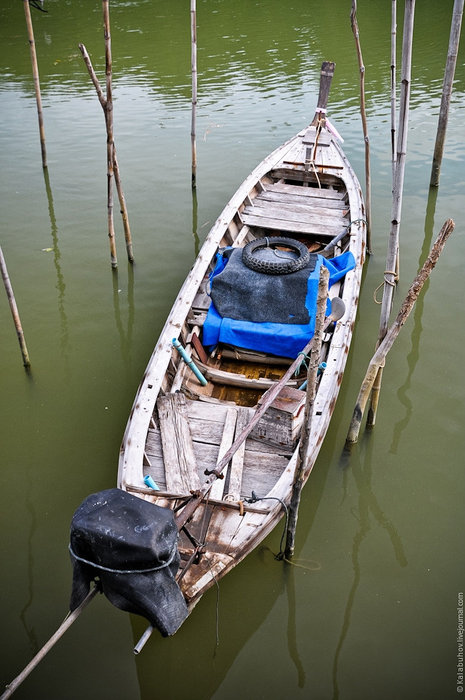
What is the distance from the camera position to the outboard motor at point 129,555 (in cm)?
261

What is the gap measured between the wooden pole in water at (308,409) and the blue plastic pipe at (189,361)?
61.7 inches

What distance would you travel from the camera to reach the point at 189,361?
4.79m

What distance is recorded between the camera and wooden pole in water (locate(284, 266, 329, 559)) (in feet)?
9.74

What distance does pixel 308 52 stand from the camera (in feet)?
48.6

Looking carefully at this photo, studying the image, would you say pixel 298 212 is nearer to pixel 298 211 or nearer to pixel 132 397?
pixel 298 211

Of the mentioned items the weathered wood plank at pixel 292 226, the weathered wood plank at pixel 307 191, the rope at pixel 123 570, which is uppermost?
the weathered wood plank at pixel 307 191

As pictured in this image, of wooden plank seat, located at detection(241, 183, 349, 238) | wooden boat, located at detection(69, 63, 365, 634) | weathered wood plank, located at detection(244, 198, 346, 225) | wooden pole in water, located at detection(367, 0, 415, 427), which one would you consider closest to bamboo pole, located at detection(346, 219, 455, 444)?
wooden pole in water, located at detection(367, 0, 415, 427)

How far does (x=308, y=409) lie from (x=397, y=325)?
1.03 metres

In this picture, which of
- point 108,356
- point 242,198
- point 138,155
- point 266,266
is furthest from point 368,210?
point 138,155

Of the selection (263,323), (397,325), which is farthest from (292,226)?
(397,325)

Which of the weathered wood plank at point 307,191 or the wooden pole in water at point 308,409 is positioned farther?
the weathered wood plank at point 307,191

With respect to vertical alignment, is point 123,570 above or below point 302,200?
below

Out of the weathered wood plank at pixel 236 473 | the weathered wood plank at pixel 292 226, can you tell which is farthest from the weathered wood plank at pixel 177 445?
the weathered wood plank at pixel 292 226

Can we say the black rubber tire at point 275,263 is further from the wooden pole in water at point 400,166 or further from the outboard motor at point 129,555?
the outboard motor at point 129,555
